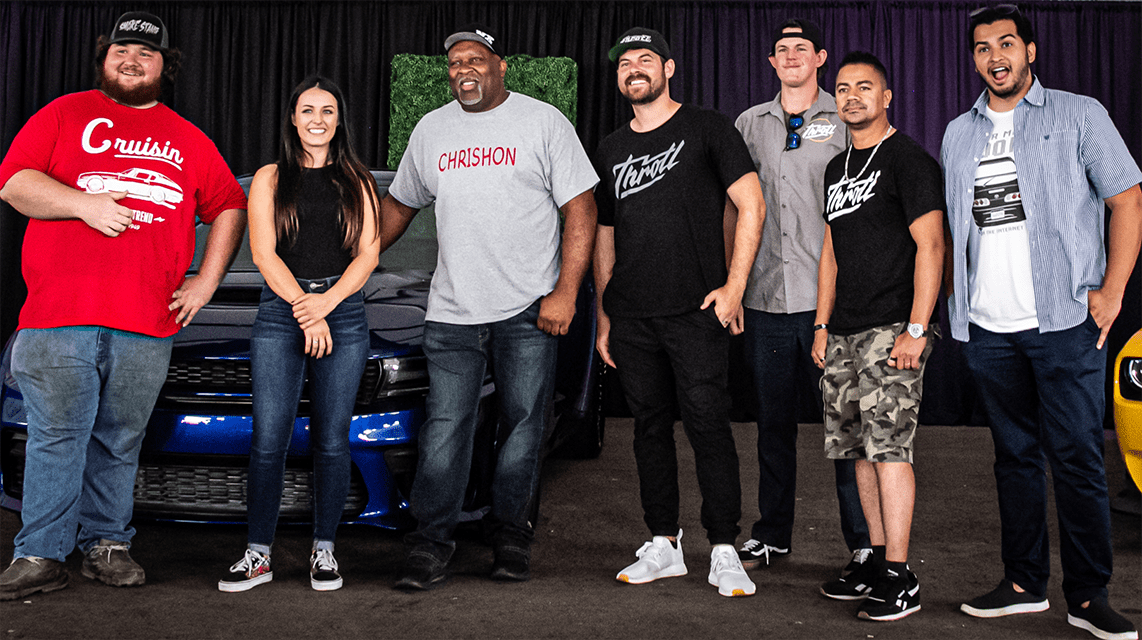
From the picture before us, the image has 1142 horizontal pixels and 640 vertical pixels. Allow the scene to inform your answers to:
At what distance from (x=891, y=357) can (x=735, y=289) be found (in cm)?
47

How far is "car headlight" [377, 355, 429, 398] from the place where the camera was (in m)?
2.82

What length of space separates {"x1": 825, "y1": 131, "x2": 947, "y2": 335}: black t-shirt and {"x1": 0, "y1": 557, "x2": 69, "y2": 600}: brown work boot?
7.72ft

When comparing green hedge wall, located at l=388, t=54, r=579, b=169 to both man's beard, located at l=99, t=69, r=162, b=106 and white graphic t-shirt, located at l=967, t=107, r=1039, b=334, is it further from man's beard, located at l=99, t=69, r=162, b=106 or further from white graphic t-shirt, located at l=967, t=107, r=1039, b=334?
white graphic t-shirt, located at l=967, t=107, r=1039, b=334

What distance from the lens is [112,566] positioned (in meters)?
2.71

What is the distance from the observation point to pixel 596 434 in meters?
4.85

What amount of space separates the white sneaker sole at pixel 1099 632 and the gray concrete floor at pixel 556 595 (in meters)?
0.03

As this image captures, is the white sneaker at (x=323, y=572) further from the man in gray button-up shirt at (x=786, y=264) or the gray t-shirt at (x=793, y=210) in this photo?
the gray t-shirt at (x=793, y=210)

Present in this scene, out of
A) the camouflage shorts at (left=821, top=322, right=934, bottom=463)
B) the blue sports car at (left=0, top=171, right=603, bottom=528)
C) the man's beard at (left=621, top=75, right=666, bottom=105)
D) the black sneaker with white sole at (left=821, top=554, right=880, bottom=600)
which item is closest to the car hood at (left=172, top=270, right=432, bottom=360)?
the blue sports car at (left=0, top=171, right=603, bottom=528)

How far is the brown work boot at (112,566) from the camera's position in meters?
2.69

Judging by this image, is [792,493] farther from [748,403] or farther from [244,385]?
[748,403]

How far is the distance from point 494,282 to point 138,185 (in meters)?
1.08

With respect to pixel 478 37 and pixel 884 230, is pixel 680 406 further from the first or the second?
pixel 478 37

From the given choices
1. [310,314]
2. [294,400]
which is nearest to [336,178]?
[310,314]

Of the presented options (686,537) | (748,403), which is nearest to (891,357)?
(686,537)
